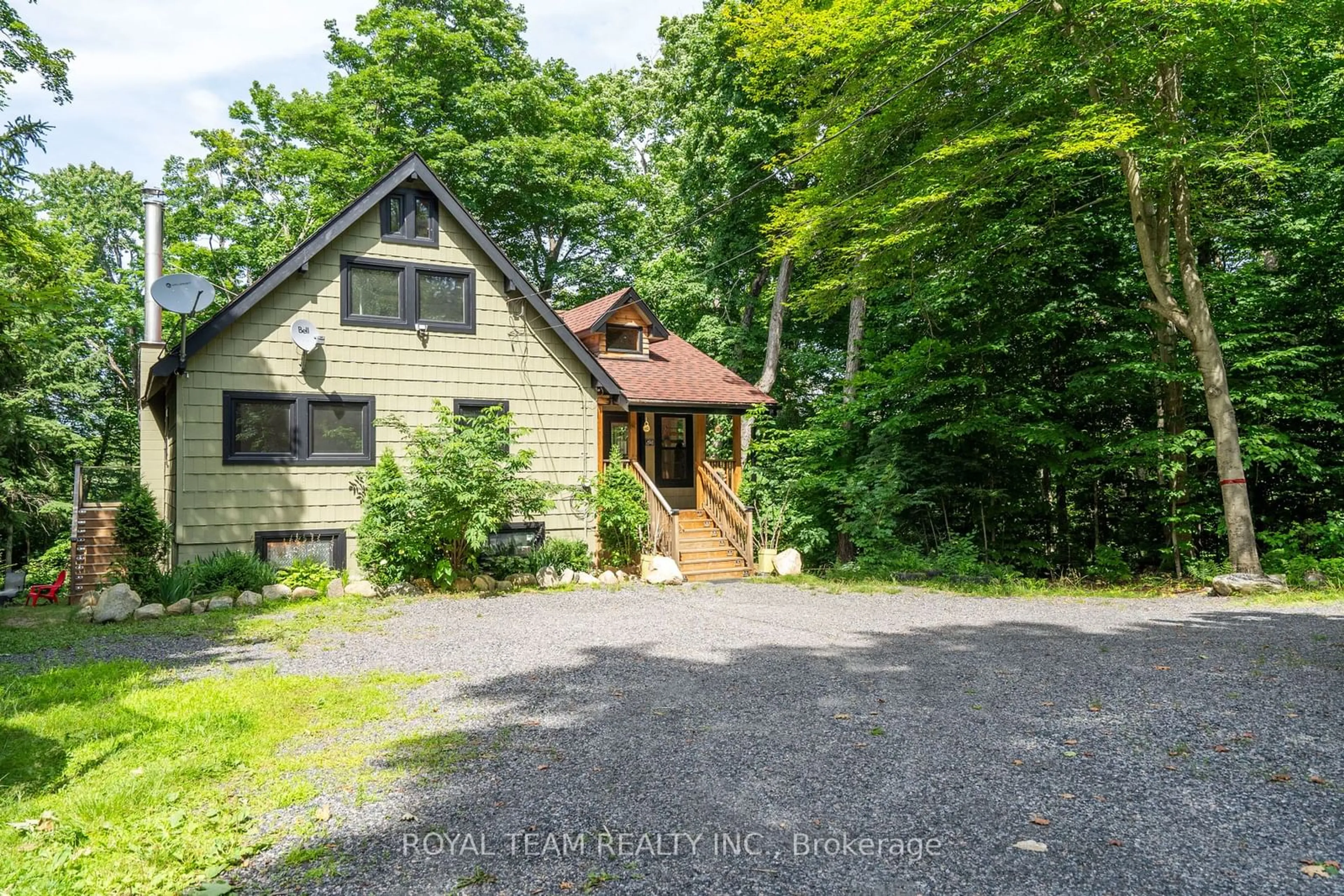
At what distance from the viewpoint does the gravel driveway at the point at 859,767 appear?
9.84 feet

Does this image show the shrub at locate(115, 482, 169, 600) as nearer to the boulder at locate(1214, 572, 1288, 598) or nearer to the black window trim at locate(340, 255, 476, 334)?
the black window trim at locate(340, 255, 476, 334)

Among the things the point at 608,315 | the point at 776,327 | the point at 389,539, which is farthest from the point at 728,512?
the point at 776,327

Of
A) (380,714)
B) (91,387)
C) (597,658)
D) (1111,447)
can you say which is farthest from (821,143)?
(91,387)

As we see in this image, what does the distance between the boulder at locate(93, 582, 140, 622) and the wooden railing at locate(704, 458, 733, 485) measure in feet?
32.6

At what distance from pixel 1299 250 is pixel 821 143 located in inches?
315

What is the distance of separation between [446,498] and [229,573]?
11.0ft

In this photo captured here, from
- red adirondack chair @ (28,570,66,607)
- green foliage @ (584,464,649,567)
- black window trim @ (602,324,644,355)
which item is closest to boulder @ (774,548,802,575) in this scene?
green foliage @ (584,464,649,567)

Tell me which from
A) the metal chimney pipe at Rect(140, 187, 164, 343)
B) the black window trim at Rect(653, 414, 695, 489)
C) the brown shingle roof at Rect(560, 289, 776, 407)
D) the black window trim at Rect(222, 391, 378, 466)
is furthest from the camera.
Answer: the black window trim at Rect(653, 414, 695, 489)

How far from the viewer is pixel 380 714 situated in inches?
199

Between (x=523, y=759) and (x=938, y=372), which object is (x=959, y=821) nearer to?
(x=523, y=759)

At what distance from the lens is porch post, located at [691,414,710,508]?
50.0 feet

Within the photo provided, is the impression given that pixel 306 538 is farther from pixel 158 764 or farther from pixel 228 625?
pixel 158 764

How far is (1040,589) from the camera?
11328mm

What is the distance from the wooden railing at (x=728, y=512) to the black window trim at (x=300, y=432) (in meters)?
6.41
